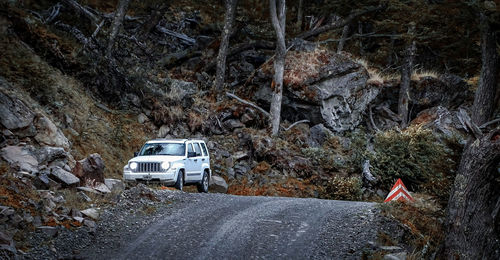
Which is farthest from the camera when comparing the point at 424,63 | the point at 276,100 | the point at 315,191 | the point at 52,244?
the point at 424,63

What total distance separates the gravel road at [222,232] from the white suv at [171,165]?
1948 millimetres

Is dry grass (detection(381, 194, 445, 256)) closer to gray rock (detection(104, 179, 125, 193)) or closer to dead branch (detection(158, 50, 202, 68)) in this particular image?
gray rock (detection(104, 179, 125, 193))

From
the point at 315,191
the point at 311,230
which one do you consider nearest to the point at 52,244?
the point at 311,230

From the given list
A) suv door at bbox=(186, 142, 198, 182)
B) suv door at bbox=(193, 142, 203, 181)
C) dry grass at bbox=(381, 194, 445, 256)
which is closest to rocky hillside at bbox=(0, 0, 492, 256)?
dry grass at bbox=(381, 194, 445, 256)

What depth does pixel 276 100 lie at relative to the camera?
75.4 ft

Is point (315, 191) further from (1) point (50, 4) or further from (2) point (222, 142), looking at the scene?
(1) point (50, 4)

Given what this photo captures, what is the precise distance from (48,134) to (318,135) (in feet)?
42.9

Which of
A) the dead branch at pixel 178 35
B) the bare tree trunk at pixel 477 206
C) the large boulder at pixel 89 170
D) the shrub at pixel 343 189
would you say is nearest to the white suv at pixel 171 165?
the large boulder at pixel 89 170

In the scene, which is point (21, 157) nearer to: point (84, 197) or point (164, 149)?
point (84, 197)

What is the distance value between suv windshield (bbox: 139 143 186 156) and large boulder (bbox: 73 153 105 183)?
2.82 metres

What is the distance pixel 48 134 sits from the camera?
1469cm

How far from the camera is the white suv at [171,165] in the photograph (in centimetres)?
1395

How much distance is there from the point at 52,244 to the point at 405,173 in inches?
630

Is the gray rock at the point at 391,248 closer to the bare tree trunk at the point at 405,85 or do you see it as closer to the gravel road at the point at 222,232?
the gravel road at the point at 222,232
